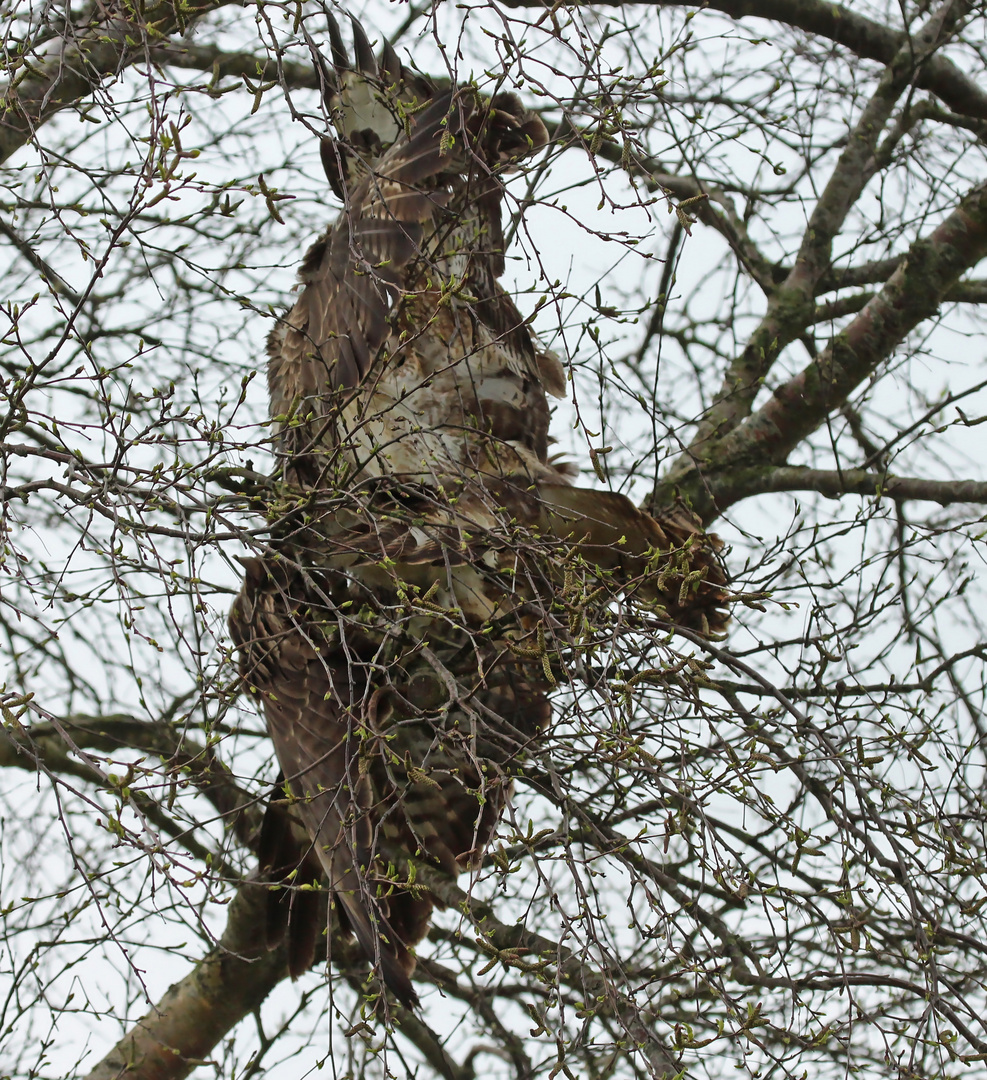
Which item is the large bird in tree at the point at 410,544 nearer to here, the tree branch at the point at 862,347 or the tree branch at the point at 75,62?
the tree branch at the point at 75,62

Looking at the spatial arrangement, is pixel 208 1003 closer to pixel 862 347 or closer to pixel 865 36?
pixel 862 347

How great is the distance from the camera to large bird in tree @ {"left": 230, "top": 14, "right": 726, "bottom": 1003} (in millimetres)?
2318

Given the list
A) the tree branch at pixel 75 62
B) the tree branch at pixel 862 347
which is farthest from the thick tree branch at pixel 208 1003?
the tree branch at pixel 75 62

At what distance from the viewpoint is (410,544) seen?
315 cm

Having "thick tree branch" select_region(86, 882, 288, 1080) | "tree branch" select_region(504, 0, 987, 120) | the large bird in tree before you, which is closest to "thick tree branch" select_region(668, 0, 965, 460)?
"tree branch" select_region(504, 0, 987, 120)

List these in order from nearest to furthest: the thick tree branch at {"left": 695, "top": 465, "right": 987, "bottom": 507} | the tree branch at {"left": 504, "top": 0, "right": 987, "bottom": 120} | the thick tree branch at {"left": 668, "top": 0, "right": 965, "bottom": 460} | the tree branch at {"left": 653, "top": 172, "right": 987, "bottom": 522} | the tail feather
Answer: the tail feather < the thick tree branch at {"left": 695, "top": 465, "right": 987, "bottom": 507} < the tree branch at {"left": 653, "top": 172, "right": 987, "bottom": 522} < the thick tree branch at {"left": 668, "top": 0, "right": 965, "bottom": 460} < the tree branch at {"left": 504, "top": 0, "right": 987, "bottom": 120}

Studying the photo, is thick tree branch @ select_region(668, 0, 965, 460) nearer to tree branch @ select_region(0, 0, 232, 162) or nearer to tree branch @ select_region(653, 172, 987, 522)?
tree branch @ select_region(653, 172, 987, 522)

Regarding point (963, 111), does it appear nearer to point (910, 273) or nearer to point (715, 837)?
point (910, 273)

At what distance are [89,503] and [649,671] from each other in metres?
→ 1.07

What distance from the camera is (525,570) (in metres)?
2.38

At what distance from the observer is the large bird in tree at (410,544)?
7.61 feet

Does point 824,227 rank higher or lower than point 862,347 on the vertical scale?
higher

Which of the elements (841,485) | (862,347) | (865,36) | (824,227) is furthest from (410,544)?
(865,36)

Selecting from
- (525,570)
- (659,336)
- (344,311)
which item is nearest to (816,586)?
(659,336)
